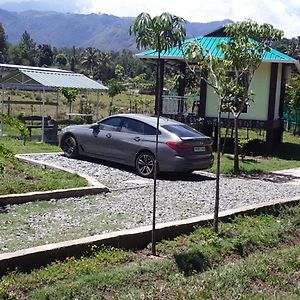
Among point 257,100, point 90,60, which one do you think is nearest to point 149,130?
point 257,100

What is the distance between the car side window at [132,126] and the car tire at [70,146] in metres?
1.72

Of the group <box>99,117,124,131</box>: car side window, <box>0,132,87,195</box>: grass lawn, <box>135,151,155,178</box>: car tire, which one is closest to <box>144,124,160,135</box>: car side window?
<box>135,151,155,178</box>: car tire

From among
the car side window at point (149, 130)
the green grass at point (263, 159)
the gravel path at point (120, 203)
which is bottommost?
the green grass at point (263, 159)

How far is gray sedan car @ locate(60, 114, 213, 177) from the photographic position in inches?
512

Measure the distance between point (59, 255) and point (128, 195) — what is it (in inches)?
172

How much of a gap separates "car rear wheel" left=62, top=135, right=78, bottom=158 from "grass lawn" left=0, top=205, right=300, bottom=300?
769 centimetres

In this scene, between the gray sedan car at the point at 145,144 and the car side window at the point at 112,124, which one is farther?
the car side window at the point at 112,124

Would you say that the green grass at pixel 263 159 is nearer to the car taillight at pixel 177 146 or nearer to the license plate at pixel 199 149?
the license plate at pixel 199 149

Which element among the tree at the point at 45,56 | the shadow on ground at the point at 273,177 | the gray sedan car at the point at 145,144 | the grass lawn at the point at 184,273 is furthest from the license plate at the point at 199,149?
the tree at the point at 45,56

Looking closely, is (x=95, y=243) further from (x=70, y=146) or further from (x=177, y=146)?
(x=70, y=146)

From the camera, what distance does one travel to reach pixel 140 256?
22.3 feet

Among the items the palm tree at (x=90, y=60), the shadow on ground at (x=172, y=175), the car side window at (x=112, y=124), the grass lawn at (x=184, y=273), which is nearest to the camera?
the grass lawn at (x=184, y=273)

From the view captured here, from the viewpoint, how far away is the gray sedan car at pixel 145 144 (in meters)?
13.0

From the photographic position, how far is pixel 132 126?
45.6 feet
